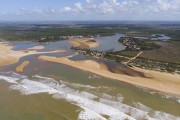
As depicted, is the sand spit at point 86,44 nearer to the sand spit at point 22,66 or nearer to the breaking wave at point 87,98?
the sand spit at point 22,66

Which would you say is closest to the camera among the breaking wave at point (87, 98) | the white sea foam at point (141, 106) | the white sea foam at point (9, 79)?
the breaking wave at point (87, 98)

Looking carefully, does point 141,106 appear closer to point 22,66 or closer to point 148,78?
point 148,78

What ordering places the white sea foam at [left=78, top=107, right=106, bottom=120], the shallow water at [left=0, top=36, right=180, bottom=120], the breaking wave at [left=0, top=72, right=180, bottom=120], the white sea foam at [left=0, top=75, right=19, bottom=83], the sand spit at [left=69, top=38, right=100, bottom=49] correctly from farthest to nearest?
the sand spit at [left=69, top=38, right=100, bottom=49], the white sea foam at [left=0, top=75, right=19, bottom=83], the shallow water at [left=0, top=36, right=180, bottom=120], the breaking wave at [left=0, top=72, right=180, bottom=120], the white sea foam at [left=78, top=107, right=106, bottom=120]

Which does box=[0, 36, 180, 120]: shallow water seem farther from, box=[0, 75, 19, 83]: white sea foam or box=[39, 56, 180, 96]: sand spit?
box=[39, 56, 180, 96]: sand spit

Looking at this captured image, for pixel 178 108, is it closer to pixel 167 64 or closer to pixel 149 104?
pixel 149 104

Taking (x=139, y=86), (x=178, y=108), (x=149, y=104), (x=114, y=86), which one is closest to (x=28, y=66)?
(x=114, y=86)

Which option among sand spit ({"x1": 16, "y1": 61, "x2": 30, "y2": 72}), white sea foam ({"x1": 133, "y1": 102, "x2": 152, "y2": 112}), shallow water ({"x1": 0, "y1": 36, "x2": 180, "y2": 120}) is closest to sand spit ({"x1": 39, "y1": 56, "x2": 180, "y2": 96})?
shallow water ({"x1": 0, "y1": 36, "x2": 180, "y2": 120})

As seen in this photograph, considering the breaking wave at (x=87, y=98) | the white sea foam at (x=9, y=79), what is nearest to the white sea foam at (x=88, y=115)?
the breaking wave at (x=87, y=98)
